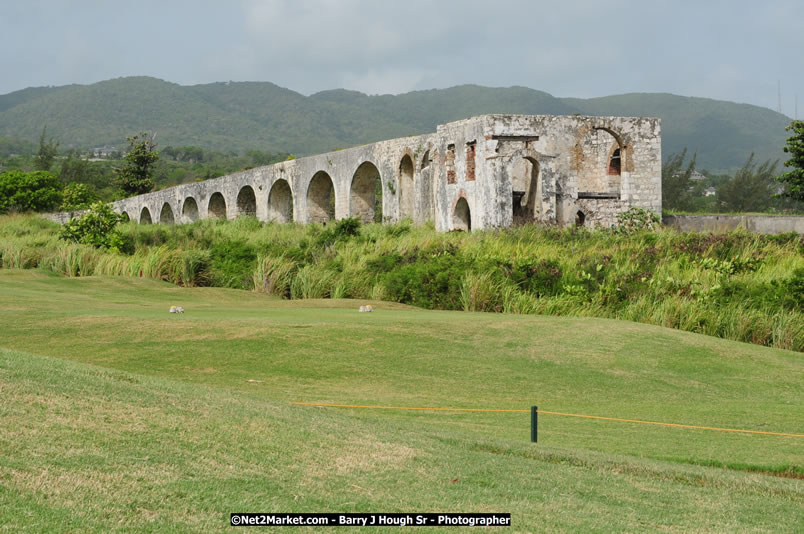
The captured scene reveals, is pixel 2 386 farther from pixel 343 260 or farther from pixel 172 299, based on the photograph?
pixel 343 260

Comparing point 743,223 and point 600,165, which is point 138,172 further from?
point 743,223

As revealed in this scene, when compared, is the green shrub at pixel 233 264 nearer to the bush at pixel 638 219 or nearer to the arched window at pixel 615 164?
the bush at pixel 638 219

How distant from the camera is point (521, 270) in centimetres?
1683

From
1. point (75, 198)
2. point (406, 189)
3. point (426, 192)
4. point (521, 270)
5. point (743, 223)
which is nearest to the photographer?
point (521, 270)

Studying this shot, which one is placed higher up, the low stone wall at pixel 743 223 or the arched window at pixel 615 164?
the arched window at pixel 615 164

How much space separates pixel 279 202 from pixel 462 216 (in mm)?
14528

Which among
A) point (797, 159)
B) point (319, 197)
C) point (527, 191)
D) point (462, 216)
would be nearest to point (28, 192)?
point (319, 197)

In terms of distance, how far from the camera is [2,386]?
4395mm

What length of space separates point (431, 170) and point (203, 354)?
18.4 m

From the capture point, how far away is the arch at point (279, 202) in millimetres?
37969

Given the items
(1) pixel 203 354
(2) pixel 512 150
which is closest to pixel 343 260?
(2) pixel 512 150

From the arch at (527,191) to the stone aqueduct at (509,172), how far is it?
0.10 ft

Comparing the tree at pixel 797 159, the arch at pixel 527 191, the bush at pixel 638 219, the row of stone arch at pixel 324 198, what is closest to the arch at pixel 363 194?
the row of stone arch at pixel 324 198

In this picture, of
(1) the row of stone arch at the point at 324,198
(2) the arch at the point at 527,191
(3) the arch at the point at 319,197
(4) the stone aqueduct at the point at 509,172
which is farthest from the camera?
(3) the arch at the point at 319,197
